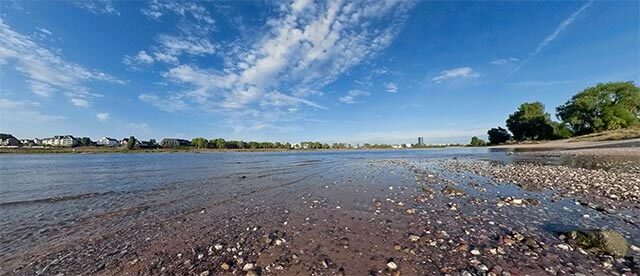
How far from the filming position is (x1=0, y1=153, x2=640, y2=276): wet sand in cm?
483

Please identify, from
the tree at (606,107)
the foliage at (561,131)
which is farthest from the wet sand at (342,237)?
the foliage at (561,131)

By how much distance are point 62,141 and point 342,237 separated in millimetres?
224847

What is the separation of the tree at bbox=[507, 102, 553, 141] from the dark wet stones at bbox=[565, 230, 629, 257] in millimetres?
107873

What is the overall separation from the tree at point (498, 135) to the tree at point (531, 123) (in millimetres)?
12135

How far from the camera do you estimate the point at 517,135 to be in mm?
106250

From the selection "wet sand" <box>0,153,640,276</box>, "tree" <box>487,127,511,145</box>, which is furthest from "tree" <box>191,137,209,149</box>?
"wet sand" <box>0,153,640,276</box>

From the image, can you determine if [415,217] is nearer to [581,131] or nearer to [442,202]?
[442,202]

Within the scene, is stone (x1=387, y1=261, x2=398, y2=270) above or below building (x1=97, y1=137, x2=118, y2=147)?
below

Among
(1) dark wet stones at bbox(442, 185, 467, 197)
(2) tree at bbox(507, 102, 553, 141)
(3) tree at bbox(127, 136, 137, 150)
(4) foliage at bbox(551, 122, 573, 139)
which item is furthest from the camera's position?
(3) tree at bbox(127, 136, 137, 150)

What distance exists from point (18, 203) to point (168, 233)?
10.1 metres

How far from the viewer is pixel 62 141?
163m

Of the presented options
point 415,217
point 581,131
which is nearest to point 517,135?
point 581,131

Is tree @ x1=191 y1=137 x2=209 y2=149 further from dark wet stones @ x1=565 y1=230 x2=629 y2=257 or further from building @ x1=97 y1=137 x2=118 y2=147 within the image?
dark wet stones @ x1=565 y1=230 x2=629 y2=257

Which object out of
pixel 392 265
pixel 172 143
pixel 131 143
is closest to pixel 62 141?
pixel 131 143
